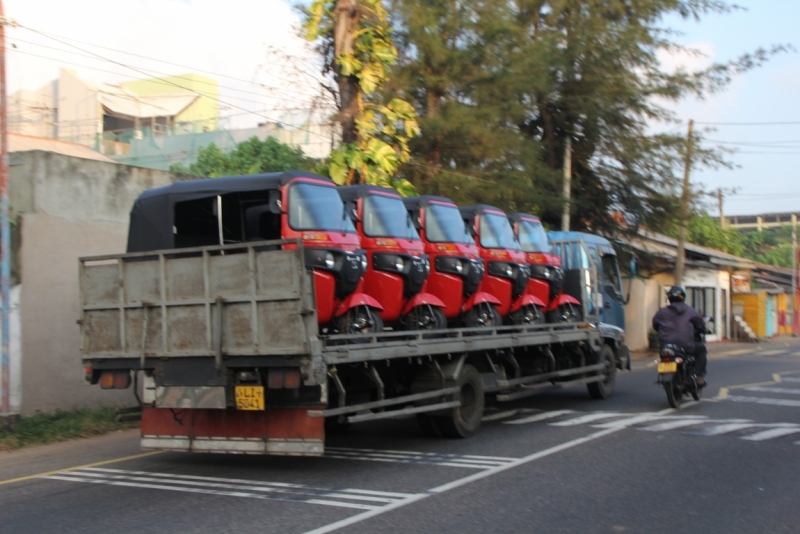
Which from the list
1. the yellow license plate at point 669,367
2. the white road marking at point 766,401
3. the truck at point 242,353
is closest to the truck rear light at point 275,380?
the truck at point 242,353

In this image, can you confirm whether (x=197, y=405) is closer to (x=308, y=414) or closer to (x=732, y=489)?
(x=308, y=414)

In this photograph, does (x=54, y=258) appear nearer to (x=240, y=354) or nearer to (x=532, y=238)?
(x=240, y=354)

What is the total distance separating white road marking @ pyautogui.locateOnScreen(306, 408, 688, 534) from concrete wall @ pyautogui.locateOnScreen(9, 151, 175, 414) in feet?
24.0

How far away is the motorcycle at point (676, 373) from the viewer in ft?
40.4

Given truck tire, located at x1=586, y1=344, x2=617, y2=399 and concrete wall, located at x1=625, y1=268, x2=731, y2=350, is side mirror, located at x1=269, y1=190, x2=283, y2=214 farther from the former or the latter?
concrete wall, located at x1=625, y1=268, x2=731, y2=350

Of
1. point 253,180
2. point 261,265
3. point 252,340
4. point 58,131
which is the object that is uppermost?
point 58,131

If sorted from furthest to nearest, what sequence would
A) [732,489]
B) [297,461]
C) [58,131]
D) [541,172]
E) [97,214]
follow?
[58,131] < [541,172] < [97,214] < [297,461] < [732,489]

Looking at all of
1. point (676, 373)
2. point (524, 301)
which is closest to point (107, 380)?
point (524, 301)

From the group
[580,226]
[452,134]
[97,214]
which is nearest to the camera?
[97,214]

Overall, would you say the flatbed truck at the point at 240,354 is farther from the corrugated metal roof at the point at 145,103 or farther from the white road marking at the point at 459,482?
the corrugated metal roof at the point at 145,103

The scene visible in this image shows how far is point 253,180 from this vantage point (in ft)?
29.7

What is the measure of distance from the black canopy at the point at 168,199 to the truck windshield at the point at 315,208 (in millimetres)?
169

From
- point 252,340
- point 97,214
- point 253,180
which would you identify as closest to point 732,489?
point 252,340

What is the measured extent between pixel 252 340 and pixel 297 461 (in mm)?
2041
